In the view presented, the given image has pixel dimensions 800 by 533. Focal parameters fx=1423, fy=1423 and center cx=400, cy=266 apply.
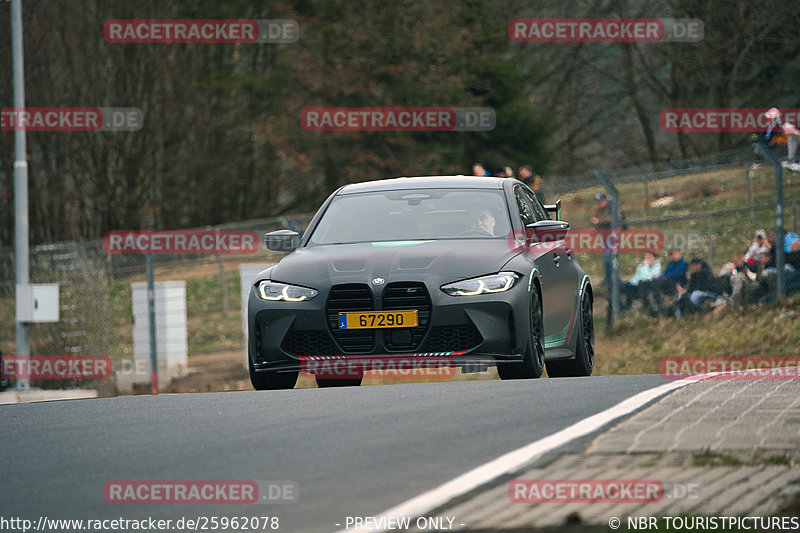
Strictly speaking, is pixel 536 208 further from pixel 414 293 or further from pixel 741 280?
pixel 741 280

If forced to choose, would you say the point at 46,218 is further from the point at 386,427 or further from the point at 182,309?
the point at 386,427

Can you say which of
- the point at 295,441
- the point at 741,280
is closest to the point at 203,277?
the point at 741,280

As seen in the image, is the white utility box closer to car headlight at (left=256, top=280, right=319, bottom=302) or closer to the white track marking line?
car headlight at (left=256, top=280, right=319, bottom=302)

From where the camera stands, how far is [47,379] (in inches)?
916

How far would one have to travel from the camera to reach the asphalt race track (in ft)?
21.0

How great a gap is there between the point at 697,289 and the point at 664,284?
665 millimetres

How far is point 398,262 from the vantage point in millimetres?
10906

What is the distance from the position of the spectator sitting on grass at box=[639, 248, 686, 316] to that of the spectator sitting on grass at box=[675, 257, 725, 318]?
152mm

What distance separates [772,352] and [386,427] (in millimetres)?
11828

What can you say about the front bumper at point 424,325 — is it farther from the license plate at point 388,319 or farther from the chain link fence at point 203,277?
the chain link fence at point 203,277

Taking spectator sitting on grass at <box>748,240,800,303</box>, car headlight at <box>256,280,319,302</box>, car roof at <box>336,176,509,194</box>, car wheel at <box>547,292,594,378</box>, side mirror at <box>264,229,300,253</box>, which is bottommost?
car wheel at <box>547,292,594,378</box>

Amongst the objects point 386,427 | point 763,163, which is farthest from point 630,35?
point 386,427

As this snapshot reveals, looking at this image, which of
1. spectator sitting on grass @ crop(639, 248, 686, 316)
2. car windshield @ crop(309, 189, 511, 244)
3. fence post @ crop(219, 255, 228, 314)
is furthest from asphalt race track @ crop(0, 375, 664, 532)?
fence post @ crop(219, 255, 228, 314)

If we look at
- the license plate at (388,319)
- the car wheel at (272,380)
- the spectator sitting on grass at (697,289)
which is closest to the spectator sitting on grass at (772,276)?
the spectator sitting on grass at (697,289)
